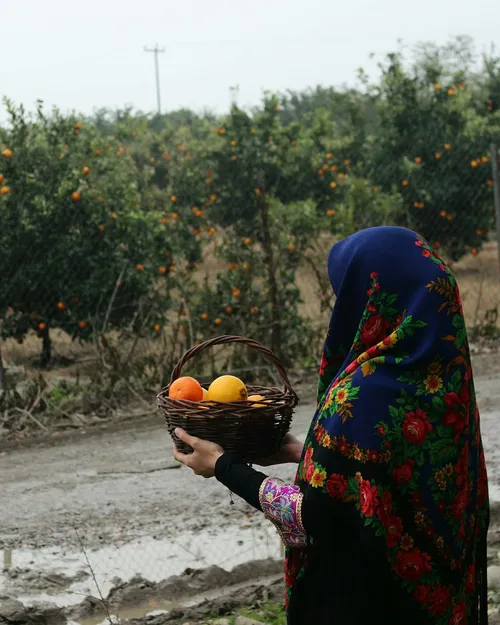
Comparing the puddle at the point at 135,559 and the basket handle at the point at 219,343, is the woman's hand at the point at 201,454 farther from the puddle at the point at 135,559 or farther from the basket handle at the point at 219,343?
the puddle at the point at 135,559

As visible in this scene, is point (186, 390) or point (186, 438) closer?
point (186, 438)

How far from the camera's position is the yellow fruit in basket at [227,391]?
246cm

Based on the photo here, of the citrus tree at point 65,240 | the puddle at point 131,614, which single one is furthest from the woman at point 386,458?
the citrus tree at point 65,240

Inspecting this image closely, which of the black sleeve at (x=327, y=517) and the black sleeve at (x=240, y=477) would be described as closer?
the black sleeve at (x=327, y=517)

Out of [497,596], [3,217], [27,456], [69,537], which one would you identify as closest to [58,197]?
[3,217]

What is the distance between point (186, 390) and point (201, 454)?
0.74 ft

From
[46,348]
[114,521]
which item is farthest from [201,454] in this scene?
[46,348]

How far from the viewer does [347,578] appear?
2.09 meters

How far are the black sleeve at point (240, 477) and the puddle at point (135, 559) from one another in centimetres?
186

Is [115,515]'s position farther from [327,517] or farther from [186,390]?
[327,517]

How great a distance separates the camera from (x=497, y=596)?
3828 mm

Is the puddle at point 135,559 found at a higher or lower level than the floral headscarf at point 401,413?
lower

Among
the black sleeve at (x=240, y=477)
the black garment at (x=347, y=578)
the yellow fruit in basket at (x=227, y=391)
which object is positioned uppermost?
the yellow fruit in basket at (x=227, y=391)

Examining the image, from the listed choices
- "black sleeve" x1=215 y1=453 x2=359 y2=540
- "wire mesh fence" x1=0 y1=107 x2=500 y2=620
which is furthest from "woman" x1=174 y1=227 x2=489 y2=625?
"wire mesh fence" x1=0 y1=107 x2=500 y2=620
